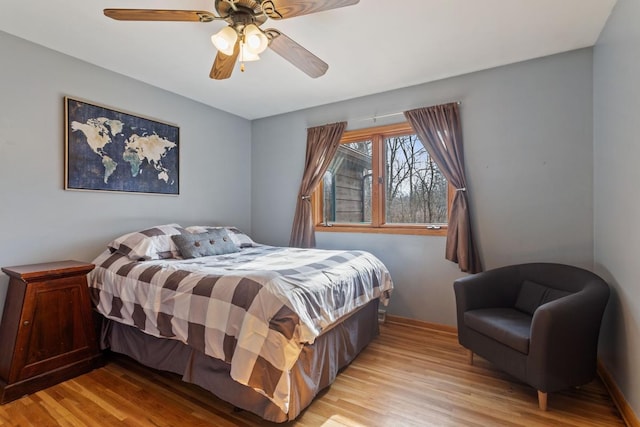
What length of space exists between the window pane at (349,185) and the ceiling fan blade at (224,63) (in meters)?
1.84

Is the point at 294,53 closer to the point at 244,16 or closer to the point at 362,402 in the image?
the point at 244,16

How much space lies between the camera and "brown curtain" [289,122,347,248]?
367 cm

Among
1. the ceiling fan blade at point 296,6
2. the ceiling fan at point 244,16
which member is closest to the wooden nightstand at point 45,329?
the ceiling fan at point 244,16

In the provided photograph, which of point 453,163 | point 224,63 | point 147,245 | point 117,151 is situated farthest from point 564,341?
point 117,151

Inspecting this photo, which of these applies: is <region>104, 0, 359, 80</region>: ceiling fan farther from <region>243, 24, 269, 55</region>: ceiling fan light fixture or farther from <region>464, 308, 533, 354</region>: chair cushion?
<region>464, 308, 533, 354</region>: chair cushion

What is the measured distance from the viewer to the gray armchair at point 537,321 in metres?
1.81

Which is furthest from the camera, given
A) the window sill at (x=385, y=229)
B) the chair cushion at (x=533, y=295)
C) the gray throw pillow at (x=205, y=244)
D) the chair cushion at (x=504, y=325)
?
the window sill at (x=385, y=229)

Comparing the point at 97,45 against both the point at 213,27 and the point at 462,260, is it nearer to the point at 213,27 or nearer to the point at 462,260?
the point at 213,27

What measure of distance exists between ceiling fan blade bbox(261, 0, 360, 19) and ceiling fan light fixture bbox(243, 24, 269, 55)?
101 millimetres

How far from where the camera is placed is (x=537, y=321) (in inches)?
72.0

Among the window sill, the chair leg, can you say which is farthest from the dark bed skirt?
the chair leg

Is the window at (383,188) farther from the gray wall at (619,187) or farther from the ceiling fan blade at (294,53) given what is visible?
the ceiling fan blade at (294,53)

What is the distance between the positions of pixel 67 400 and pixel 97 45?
101 inches

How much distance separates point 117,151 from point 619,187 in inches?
156
